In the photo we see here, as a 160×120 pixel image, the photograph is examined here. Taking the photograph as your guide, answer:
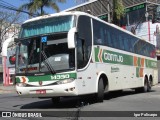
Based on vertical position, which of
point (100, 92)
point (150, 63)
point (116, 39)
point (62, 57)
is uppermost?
point (116, 39)

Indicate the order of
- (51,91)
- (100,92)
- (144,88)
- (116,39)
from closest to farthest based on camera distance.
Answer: (51,91)
(100,92)
(116,39)
(144,88)

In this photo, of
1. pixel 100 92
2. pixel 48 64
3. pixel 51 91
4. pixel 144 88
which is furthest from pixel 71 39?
pixel 144 88

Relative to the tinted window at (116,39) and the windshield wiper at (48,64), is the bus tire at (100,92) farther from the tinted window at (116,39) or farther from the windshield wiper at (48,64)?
the windshield wiper at (48,64)

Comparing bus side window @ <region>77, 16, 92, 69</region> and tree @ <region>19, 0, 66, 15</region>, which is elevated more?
tree @ <region>19, 0, 66, 15</region>

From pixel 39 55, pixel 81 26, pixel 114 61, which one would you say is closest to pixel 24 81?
pixel 39 55

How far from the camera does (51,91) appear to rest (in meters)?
12.8

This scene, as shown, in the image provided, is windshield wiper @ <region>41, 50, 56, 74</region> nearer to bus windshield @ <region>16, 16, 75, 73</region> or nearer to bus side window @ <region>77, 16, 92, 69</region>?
bus windshield @ <region>16, 16, 75, 73</region>

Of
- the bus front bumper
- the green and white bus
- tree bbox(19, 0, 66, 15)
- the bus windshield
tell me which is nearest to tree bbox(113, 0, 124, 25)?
tree bbox(19, 0, 66, 15)

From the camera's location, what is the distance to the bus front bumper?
41.6ft

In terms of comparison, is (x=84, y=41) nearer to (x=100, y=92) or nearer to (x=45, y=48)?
(x=45, y=48)

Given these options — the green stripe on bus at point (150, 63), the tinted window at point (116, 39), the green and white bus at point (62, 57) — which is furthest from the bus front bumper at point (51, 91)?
the green stripe on bus at point (150, 63)

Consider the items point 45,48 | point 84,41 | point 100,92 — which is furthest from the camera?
point 100,92

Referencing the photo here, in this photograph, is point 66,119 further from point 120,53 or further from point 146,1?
point 146,1

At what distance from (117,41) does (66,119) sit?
837 centimetres
